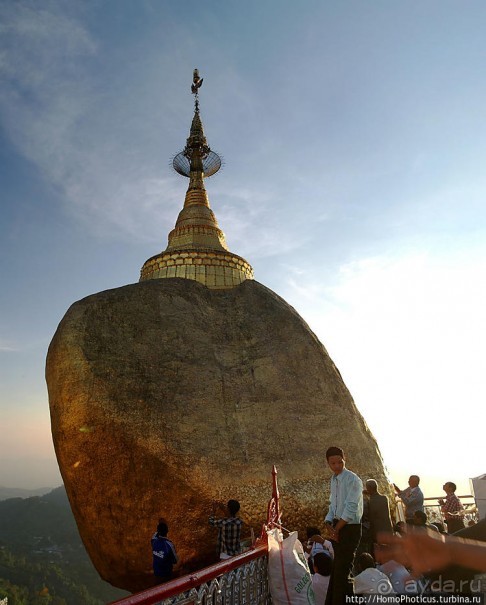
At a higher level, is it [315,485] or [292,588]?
[315,485]

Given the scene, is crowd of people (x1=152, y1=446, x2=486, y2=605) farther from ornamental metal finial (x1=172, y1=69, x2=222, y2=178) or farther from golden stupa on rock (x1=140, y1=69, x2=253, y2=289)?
ornamental metal finial (x1=172, y1=69, x2=222, y2=178)

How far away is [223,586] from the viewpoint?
3.52 metres

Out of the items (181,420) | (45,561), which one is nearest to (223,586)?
(181,420)

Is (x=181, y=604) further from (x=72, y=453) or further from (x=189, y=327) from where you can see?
(x=189, y=327)

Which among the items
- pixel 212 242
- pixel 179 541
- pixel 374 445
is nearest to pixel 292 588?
pixel 179 541

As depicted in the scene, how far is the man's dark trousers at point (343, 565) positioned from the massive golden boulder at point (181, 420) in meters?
4.14

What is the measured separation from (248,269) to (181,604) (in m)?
14.1

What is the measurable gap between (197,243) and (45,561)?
53.0 metres

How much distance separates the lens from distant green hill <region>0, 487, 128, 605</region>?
42062mm

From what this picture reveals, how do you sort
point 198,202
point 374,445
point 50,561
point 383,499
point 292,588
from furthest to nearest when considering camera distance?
1. point 50,561
2. point 198,202
3. point 374,445
4. point 383,499
5. point 292,588

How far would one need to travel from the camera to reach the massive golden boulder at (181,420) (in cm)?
815

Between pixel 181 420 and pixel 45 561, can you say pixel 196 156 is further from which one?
pixel 45 561

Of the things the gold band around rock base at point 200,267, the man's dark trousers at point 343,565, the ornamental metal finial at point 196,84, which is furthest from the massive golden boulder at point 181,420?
the ornamental metal finial at point 196,84

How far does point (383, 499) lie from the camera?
5.95m
